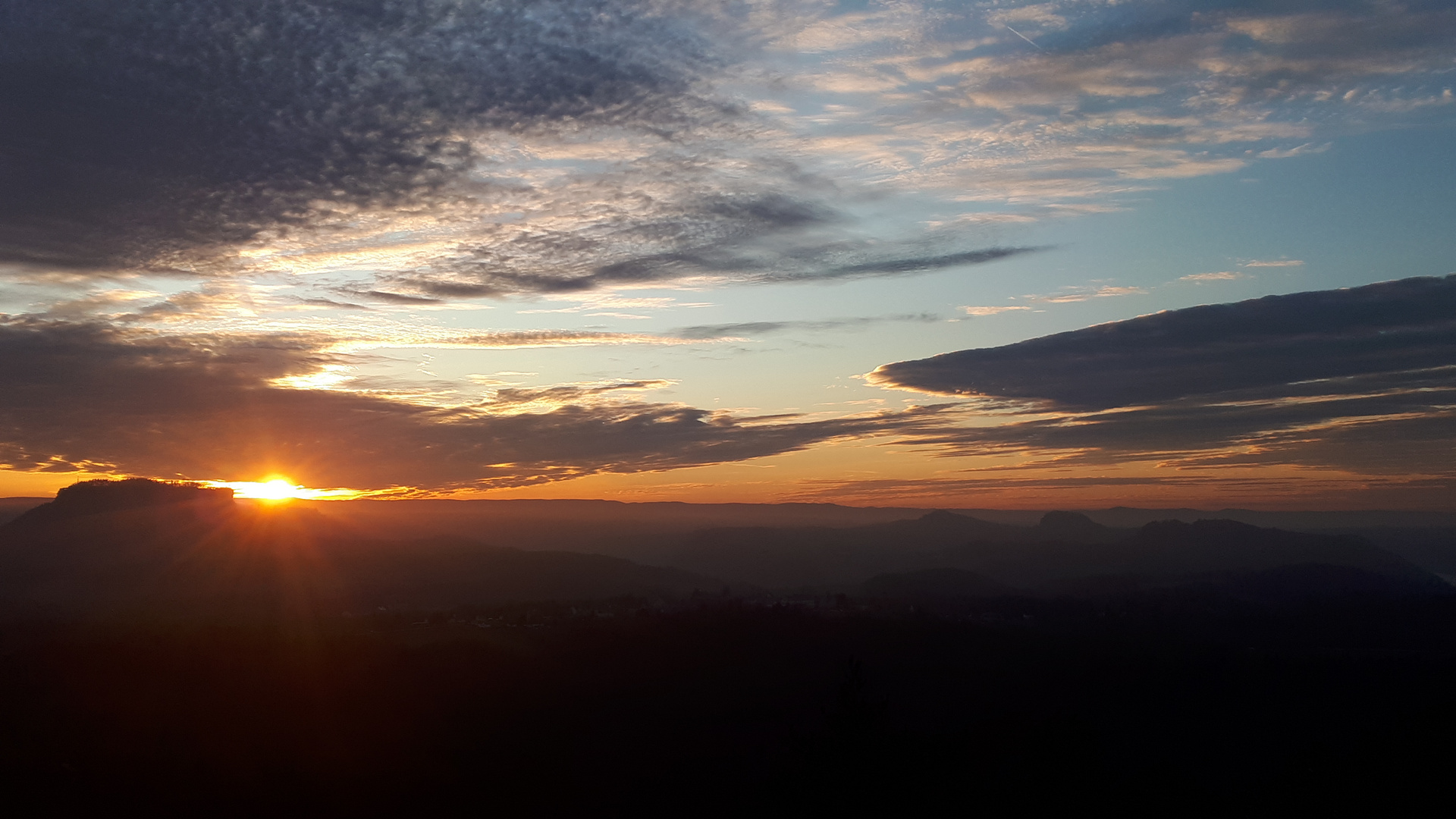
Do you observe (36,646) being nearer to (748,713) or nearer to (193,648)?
(193,648)

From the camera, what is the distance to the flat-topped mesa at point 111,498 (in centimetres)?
13600

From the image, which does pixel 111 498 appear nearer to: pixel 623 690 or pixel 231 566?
pixel 231 566

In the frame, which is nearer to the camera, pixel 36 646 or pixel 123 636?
pixel 36 646

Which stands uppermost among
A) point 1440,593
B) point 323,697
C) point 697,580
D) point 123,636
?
point 123,636

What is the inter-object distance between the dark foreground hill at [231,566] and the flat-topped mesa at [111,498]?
0.22 meters

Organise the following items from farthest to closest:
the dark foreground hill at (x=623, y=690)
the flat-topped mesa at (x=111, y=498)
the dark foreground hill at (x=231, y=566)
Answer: the flat-topped mesa at (x=111, y=498)
the dark foreground hill at (x=231, y=566)
the dark foreground hill at (x=623, y=690)

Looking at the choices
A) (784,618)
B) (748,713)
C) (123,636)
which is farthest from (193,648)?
(784,618)

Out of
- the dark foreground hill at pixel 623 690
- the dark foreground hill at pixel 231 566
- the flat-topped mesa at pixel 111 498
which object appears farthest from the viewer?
the flat-topped mesa at pixel 111 498

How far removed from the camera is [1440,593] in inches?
6973

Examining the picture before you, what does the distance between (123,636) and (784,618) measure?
73.9 m

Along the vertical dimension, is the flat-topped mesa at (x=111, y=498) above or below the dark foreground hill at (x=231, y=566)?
above

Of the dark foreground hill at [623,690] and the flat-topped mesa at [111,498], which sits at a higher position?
the flat-topped mesa at [111,498]

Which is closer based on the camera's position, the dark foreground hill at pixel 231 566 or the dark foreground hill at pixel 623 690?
the dark foreground hill at pixel 623 690

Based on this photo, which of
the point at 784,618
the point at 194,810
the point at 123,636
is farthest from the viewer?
the point at 784,618
